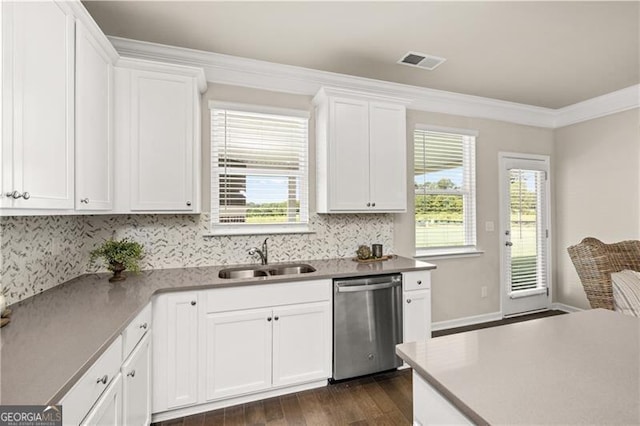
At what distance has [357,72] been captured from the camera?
3.04 meters

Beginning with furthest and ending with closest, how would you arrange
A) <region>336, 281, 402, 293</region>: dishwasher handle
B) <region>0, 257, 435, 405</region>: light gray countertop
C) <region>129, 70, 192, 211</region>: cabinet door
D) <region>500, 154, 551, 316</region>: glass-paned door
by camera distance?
1. <region>500, 154, 551, 316</region>: glass-paned door
2. <region>336, 281, 402, 293</region>: dishwasher handle
3. <region>129, 70, 192, 211</region>: cabinet door
4. <region>0, 257, 435, 405</region>: light gray countertop

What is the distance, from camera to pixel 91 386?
113 cm

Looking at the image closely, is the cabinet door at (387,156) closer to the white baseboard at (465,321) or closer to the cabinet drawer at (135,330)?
the white baseboard at (465,321)

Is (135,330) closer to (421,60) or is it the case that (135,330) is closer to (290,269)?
(290,269)

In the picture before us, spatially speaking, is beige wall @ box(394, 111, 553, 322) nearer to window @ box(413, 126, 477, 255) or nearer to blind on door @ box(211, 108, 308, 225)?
Answer: window @ box(413, 126, 477, 255)

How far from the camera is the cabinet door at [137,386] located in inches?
59.4

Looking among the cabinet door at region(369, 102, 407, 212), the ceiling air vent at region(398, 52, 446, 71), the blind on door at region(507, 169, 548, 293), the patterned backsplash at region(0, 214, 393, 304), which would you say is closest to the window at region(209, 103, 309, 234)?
the patterned backsplash at region(0, 214, 393, 304)

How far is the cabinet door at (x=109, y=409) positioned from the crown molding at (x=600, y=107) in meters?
5.30

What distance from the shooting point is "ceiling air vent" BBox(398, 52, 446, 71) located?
2.72 m

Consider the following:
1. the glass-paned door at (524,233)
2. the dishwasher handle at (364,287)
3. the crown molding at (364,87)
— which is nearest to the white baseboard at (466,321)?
the glass-paned door at (524,233)

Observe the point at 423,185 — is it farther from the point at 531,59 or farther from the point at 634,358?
the point at 634,358

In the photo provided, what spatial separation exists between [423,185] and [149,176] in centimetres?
278

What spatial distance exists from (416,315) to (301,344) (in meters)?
1.03

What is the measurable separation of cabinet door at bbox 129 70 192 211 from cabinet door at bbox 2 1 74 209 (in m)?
0.62
